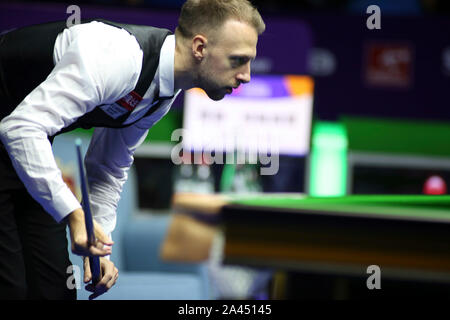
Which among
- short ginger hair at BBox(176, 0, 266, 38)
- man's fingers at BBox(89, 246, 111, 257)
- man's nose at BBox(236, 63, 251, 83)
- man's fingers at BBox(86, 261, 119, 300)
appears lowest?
man's fingers at BBox(86, 261, 119, 300)

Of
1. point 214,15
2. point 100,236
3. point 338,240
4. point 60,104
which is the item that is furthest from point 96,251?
point 214,15

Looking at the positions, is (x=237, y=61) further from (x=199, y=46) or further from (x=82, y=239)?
(x=82, y=239)

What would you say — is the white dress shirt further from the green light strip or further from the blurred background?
the green light strip

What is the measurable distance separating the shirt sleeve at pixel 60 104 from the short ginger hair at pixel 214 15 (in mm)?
185

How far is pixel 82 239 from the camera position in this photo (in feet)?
3.96

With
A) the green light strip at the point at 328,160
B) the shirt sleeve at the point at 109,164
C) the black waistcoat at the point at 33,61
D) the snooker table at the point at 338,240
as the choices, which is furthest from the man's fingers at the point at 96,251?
the green light strip at the point at 328,160

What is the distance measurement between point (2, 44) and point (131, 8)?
5.58 ft

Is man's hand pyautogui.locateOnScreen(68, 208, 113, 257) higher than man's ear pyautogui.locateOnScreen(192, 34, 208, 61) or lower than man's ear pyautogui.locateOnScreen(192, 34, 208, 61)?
lower

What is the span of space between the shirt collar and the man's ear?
53mm

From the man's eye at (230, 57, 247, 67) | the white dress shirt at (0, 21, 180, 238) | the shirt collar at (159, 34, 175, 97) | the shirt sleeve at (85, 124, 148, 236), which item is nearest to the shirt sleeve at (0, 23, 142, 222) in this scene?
the white dress shirt at (0, 21, 180, 238)

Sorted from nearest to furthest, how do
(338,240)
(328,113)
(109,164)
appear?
(338,240) → (109,164) → (328,113)

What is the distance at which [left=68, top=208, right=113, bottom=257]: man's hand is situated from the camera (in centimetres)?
121

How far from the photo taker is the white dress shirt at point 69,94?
1.23 metres

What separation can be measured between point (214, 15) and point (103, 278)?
0.64 meters
